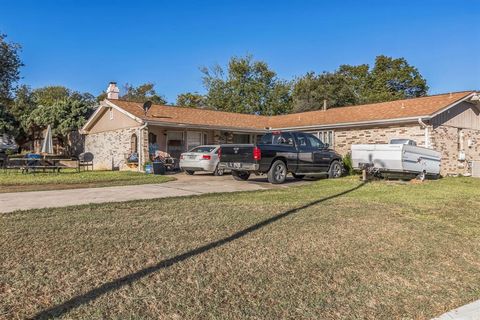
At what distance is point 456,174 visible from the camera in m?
18.5

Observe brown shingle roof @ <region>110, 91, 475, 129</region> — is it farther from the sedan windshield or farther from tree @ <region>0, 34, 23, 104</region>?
tree @ <region>0, 34, 23, 104</region>

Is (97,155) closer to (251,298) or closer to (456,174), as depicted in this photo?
(456,174)

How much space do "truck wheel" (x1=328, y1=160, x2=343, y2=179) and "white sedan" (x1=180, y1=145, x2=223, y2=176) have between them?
186 inches

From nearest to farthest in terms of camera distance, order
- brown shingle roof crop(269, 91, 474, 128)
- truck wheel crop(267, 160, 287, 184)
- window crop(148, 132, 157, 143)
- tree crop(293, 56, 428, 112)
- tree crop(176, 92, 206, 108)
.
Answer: truck wheel crop(267, 160, 287, 184) < brown shingle roof crop(269, 91, 474, 128) < window crop(148, 132, 157, 143) < tree crop(293, 56, 428, 112) < tree crop(176, 92, 206, 108)

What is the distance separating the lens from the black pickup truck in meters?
12.5

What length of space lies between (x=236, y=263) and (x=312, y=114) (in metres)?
21.1

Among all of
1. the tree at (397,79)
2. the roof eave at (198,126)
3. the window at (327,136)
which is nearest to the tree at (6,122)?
the roof eave at (198,126)

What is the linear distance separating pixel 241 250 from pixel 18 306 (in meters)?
2.45

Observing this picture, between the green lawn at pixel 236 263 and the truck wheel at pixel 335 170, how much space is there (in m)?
7.60

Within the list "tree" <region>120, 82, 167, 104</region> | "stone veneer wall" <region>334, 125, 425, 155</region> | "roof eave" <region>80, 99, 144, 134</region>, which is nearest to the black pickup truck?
"stone veneer wall" <region>334, 125, 425, 155</region>

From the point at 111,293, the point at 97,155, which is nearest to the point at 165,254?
the point at 111,293

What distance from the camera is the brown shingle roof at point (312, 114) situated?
1792 cm

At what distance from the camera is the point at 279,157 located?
13.0 m

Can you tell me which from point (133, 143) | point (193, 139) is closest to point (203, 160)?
point (193, 139)
